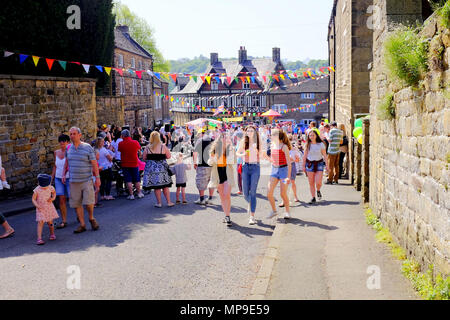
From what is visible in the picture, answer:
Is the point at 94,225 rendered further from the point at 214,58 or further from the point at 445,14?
the point at 214,58

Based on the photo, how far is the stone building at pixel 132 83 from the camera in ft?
133

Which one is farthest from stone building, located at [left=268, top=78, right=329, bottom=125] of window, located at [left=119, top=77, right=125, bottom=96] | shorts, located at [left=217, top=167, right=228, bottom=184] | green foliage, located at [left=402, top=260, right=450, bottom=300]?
green foliage, located at [left=402, top=260, right=450, bottom=300]

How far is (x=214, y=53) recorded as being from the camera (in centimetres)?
7325

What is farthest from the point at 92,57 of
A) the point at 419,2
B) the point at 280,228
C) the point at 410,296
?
the point at 410,296

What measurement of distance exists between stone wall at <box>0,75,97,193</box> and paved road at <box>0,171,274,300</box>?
328cm

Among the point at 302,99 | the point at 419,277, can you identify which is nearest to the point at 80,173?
the point at 419,277

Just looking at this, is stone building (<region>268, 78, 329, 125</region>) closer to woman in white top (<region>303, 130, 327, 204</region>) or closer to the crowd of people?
the crowd of people

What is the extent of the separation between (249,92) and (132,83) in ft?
77.0

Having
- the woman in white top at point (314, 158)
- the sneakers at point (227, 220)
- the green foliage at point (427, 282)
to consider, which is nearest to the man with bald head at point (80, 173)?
the sneakers at point (227, 220)

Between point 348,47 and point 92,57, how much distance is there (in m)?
9.42

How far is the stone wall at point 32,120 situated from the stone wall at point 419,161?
9.38m

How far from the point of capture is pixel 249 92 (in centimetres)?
6419

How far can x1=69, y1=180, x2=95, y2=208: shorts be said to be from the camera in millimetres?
8852

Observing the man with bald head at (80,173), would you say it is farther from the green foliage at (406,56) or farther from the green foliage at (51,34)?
the green foliage at (51,34)
